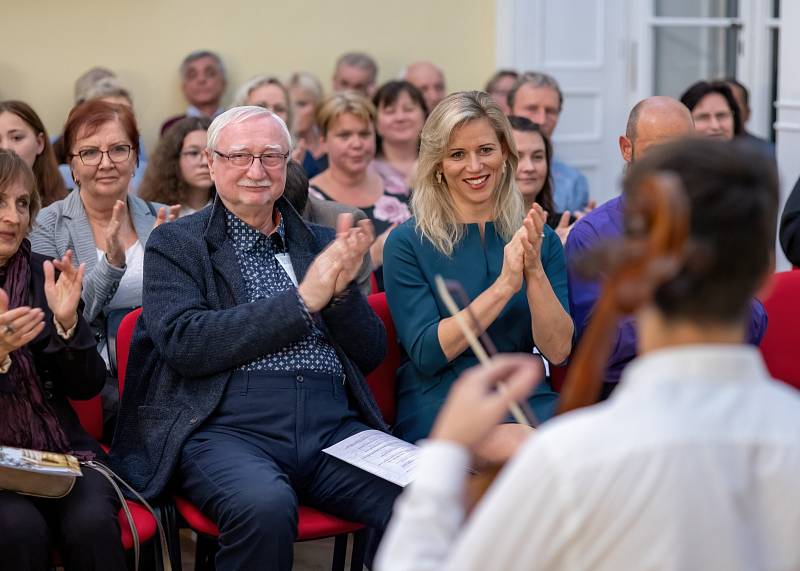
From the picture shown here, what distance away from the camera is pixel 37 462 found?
2.45 meters

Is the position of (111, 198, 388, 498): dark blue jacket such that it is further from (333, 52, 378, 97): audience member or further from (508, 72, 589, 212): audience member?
(333, 52, 378, 97): audience member

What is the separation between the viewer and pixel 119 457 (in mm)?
2842

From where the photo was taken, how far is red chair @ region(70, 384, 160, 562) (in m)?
2.61

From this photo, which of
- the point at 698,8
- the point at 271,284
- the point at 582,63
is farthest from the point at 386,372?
the point at 698,8

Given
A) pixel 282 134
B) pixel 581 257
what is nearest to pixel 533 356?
pixel 282 134

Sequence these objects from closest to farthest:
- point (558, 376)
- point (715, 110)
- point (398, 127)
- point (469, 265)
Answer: point (469, 265) → point (558, 376) → point (715, 110) → point (398, 127)

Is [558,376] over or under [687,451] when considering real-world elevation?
under

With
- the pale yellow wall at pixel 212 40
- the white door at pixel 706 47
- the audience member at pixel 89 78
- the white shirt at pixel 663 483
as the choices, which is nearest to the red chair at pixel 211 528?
the white shirt at pixel 663 483

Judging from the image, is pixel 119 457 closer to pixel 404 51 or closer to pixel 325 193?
pixel 325 193

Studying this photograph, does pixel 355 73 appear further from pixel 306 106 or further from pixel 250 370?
pixel 250 370

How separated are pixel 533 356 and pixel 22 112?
221 cm

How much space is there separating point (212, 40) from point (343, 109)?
2119 millimetres

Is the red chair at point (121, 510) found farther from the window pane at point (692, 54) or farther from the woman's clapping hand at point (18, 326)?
the window pane at point (692, 54)

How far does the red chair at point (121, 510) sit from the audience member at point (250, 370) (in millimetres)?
57
